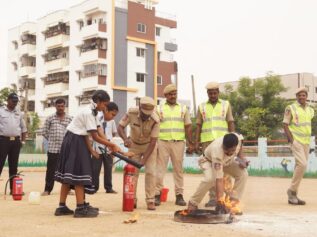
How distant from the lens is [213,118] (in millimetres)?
8742

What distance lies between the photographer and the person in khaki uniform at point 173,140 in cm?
902

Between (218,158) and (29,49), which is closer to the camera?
(218,158)

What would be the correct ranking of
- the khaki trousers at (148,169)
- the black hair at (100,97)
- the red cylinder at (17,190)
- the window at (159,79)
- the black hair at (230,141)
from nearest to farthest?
the black hair at (230,141) → the black hair at (100,97) → the khaki trousers at (148,169) → the red cylinder at (17,190) → the window at (159,79)

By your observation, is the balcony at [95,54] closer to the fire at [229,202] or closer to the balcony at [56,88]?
the balcony at [56,88]

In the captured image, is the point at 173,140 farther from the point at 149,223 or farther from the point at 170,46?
the point at 170,46

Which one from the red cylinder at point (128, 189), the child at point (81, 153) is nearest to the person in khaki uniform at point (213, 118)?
the red cylinder at point (128, 189)

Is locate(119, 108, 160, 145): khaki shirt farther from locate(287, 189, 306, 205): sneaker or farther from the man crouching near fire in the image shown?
locate(287, 189, 306, 205): sneaker

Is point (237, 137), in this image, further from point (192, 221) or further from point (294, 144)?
point (294, 144)

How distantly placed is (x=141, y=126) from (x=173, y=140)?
108 cm

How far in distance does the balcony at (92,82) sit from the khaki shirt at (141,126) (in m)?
36.6

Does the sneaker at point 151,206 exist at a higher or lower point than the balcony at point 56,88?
lower

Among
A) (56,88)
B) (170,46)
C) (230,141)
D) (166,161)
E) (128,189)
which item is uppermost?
(170,46)

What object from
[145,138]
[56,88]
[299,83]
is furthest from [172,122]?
[299,83]

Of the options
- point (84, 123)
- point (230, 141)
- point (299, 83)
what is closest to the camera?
point (230, 141)
